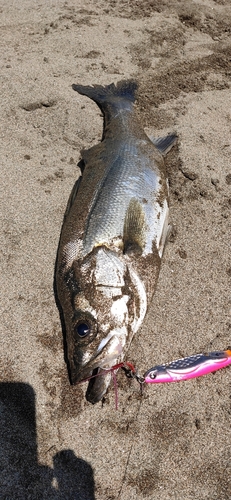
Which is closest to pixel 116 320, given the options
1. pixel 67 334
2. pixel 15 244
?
pixel 67 334

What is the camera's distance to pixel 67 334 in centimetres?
298

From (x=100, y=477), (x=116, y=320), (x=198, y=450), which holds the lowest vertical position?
(x=100, y=477)

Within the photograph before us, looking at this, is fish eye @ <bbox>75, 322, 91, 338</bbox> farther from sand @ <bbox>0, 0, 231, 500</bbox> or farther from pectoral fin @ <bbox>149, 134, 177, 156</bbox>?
pectoral fin @ <bbox>149, 134, 177, 156</bbox>

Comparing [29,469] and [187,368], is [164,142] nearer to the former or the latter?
[187,368]

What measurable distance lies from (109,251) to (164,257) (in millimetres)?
759

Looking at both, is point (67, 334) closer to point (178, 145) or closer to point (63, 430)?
point (63, 430)

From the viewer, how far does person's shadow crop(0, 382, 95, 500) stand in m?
2.62

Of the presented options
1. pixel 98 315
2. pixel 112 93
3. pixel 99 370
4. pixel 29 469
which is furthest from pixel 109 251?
pixel 112 93

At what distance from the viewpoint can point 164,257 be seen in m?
3.67

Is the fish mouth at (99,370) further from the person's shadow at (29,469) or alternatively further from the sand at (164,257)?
the person's shadow at (29,469)

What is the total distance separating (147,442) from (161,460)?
0.49 ft

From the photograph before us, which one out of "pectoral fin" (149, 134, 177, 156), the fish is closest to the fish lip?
the fish

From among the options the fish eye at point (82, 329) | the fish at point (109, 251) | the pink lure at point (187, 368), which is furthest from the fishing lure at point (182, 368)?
the fish eye at point (82, 329)

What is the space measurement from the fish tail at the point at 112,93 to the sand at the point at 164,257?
0.13 metres
